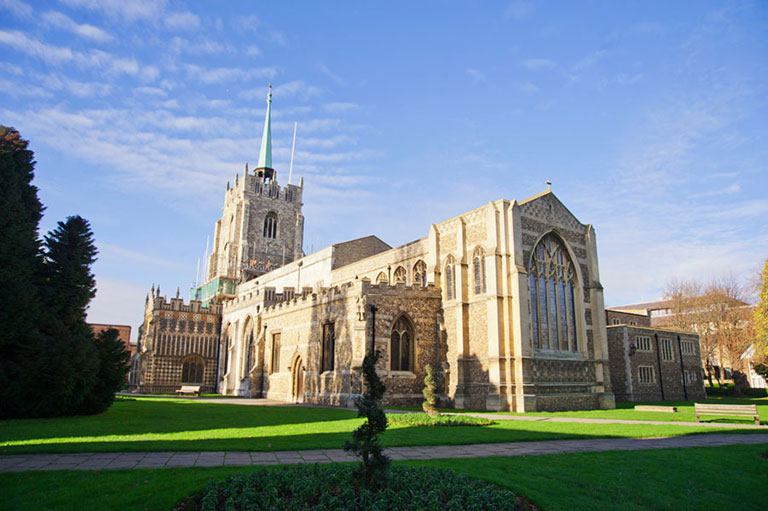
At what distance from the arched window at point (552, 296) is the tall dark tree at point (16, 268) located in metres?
22.8

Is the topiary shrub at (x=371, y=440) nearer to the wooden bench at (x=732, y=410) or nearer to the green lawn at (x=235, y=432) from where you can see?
the green lawn at (x=235, y=432)

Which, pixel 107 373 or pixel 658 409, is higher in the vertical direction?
pixel 107 373

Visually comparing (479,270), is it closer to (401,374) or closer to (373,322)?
(373,322)

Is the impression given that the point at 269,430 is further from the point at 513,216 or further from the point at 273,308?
the point at 273,308

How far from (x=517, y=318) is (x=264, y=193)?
56.5 metres

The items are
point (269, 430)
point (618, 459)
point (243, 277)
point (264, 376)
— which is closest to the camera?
point (618, 459)

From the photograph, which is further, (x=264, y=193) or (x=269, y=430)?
(x=264, y=193)

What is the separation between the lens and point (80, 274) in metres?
19.9

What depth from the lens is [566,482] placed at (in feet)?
28.9

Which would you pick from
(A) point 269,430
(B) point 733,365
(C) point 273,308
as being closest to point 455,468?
(A) point 269,430

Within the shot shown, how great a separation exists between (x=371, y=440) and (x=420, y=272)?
2497cm

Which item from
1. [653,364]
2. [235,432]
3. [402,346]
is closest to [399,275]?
[402,346]

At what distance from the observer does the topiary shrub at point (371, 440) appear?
24.1ft

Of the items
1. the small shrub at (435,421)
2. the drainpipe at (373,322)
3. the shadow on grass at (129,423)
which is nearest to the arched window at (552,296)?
the drainpipe at (373,322)
